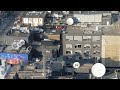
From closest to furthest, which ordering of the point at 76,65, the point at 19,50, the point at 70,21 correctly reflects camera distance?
the point at 76,65 < the point at 19,50 < the point at 70,21

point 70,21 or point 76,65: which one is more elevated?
point 70,21

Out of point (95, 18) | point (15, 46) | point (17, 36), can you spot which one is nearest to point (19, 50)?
point (15, 46)

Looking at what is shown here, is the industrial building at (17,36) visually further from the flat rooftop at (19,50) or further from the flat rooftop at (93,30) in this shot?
the flat rooftop at (93,30)

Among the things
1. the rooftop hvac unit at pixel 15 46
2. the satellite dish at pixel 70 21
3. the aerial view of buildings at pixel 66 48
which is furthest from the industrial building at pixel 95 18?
the rooftop hvac unit at pixel 15 46

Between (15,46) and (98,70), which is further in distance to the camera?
(15,46)

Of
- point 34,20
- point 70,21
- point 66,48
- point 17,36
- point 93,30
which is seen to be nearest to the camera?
point 66,48

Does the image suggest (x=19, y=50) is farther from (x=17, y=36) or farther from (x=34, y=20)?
(x=34, y=20)
